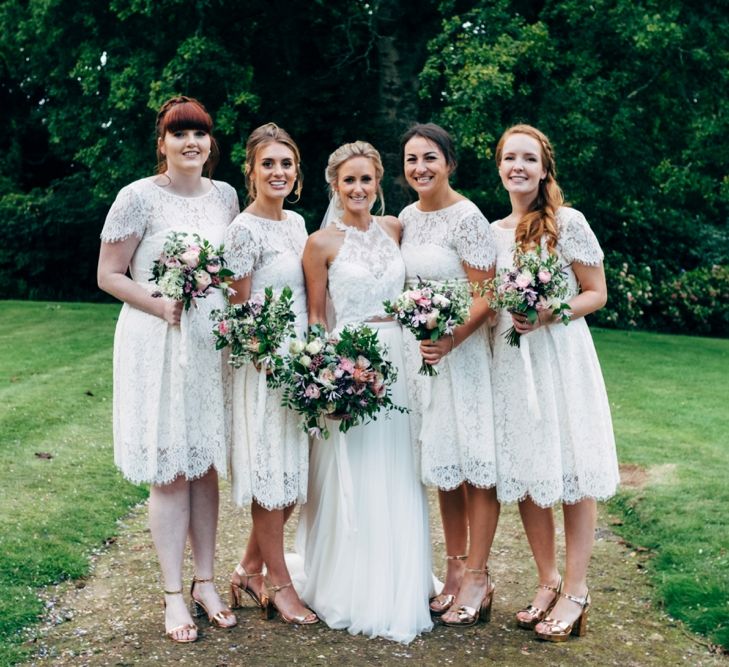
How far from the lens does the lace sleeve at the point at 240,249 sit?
175 inches

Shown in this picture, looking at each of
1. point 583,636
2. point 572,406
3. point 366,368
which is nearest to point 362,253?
point 366,368

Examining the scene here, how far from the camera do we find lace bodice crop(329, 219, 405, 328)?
4.62 m

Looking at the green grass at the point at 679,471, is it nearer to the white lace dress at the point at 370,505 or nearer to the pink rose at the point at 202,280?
the white lace dress at the point at 370,505

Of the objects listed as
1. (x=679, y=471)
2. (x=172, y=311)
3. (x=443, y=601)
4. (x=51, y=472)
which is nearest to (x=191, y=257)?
(x=172, y=311)

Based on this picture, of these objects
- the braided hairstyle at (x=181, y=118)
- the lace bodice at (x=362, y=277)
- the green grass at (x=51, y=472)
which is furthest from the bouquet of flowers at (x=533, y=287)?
the green grass at (x=51, y=472)

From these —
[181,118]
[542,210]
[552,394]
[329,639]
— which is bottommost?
[329,639]

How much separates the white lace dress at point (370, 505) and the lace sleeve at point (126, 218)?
1.01 m

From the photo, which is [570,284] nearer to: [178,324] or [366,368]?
[366,368]


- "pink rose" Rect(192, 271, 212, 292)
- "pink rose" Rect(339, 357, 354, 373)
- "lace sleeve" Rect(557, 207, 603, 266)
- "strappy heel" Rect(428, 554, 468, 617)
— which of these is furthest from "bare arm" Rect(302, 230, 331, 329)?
"strappy heel" Rect(428, 554, 468, 617)

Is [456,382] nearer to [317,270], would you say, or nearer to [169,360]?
[317,270]

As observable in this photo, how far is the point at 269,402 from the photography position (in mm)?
4531

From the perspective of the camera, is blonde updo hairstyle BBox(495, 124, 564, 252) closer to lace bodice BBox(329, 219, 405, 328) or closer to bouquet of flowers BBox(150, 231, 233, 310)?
lace bodice BBox(329, 219, 405, 328)

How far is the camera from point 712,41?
1384 centimetres

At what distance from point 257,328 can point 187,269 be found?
1.44 ft
